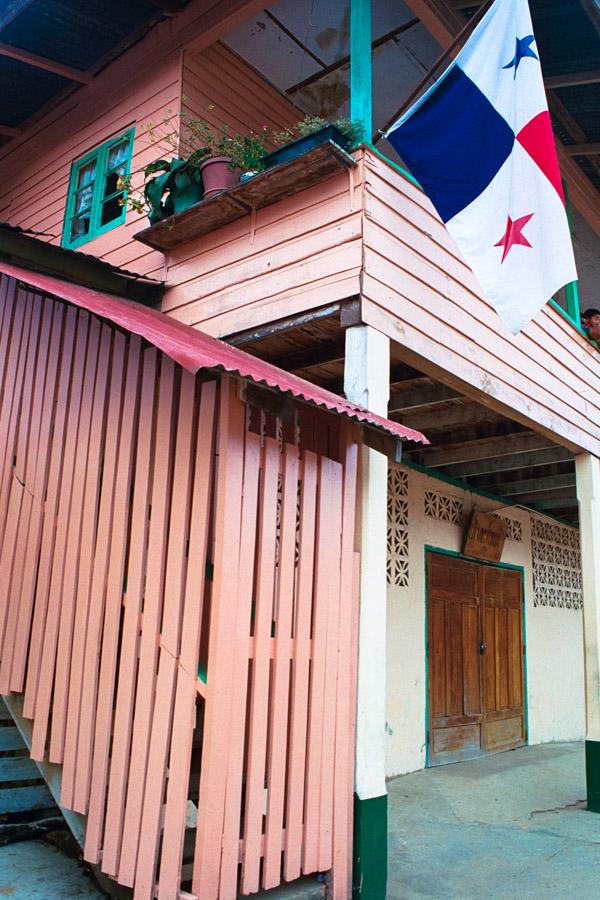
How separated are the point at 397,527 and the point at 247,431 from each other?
4.46m

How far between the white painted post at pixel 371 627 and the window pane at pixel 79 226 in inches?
149

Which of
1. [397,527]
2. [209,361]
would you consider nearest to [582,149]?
[397,527]

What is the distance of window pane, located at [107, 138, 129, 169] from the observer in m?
6.99

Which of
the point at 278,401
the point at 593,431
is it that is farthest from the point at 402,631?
the point at 278,401

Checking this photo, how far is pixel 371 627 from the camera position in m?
4.15

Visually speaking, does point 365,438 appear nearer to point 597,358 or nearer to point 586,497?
point 586,497

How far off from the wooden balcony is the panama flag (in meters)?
0.44

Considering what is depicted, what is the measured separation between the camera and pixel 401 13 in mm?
6297

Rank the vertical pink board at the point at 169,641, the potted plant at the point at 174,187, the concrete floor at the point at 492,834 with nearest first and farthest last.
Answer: the vertical pink board at the point at 169,641 → the concrete floor at the point at 492,834 → the potted plant at the point at 174,187

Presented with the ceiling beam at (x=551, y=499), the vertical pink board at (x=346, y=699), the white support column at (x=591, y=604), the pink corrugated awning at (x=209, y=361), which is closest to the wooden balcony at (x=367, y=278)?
the pink corrugated awning at (x=209, y=361)

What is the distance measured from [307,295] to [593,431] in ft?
13.6

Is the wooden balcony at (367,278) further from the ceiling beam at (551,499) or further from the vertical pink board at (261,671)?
the ceiling beam at (551,499)

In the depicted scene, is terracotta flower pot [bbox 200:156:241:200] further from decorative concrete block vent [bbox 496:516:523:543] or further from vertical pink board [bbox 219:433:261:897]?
decorative concrete block vent [bbox 496:516:523:543]

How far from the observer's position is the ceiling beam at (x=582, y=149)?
768cm
